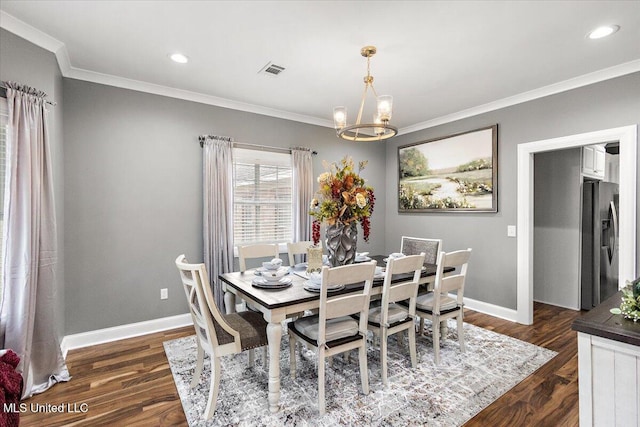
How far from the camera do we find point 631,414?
1.30 metres

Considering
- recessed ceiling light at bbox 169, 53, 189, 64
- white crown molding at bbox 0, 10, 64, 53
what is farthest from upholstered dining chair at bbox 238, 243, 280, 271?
white crown molding at bbox 0, 10, 64, 53

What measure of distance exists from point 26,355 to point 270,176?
2873 mm

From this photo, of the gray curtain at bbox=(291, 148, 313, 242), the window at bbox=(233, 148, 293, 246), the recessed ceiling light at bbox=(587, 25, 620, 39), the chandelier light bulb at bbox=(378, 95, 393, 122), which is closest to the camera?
the recessed ceiling light at bbox=(587, 25, 620, 39)

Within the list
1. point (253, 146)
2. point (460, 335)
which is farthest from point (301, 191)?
point (460, 335)

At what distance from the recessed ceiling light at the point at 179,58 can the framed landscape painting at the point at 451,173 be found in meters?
3.48

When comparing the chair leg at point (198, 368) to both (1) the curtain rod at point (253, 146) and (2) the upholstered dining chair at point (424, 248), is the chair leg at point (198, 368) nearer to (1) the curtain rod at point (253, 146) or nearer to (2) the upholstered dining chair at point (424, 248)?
(2) the upholstered dining chair at point (424, 248)

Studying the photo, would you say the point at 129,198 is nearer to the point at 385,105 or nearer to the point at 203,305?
the point at 203,305

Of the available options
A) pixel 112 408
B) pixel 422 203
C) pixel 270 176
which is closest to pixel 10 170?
pixel 112 408

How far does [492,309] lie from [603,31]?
10.2 ft

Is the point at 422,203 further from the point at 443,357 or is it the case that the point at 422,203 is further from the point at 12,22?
the point at 12,22

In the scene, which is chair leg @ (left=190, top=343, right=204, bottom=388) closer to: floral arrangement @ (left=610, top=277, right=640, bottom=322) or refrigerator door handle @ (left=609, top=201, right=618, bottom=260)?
floral arrangement @ (left=610, top=277, right=640, bottom=322)

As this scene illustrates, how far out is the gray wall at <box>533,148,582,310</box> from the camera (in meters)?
4.15

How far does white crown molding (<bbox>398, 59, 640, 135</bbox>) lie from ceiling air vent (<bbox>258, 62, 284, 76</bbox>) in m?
2.63

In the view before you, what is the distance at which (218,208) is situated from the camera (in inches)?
144
